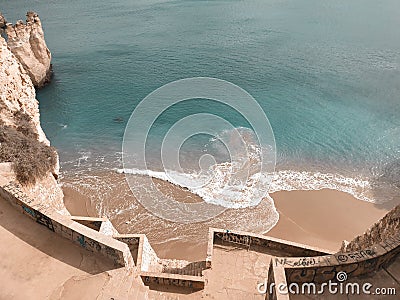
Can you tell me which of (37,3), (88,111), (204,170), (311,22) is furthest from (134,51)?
(37,3)

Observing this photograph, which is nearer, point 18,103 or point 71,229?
point 71,229

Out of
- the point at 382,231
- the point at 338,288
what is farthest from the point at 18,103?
the point at 382,231

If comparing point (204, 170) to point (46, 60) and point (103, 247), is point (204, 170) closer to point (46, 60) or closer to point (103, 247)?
point (103, 247)

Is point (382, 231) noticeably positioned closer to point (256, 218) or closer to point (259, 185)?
point (256, 218)

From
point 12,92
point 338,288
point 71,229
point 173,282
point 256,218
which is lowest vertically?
point 256,218

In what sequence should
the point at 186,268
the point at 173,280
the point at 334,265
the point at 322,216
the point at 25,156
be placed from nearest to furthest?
the point at 334,265 → the point at 173,280 → the point at 186,268 → the point at 25,156 → the point at 322,216

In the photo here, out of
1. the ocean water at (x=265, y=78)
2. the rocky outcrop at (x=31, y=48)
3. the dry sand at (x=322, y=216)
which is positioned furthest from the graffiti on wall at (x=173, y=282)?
the rocky outcrop at (x=31, y=48)

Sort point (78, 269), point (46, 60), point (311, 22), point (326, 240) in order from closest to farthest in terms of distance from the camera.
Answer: point (78, 269), point (326, 240), point (46, 60), point (311, 22)
